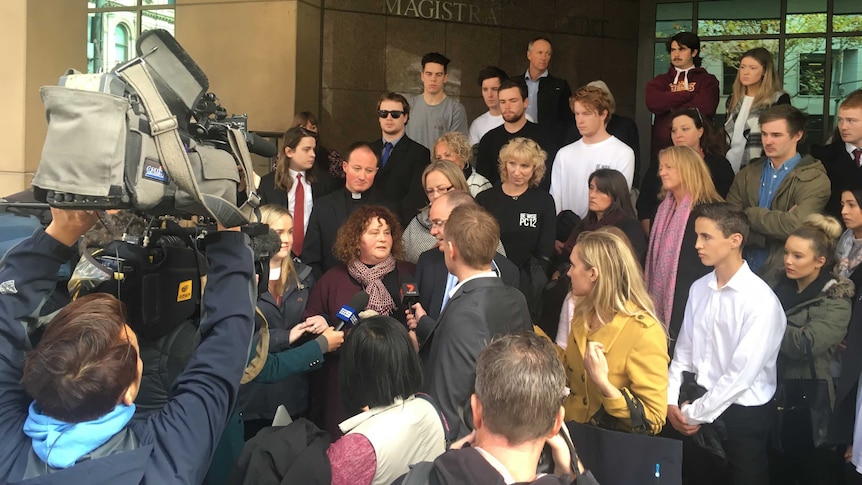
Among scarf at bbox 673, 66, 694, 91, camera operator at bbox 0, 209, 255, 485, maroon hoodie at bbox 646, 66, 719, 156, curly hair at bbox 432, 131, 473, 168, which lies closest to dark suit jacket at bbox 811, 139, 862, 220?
maroon hoodie at bbox 646, 66, 719, 156

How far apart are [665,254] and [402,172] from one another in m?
2.10

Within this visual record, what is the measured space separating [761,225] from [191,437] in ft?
13.6

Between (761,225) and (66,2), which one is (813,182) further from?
(66,2)

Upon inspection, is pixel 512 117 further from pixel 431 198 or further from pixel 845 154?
pixel 845 154

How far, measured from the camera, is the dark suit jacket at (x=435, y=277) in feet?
15.9

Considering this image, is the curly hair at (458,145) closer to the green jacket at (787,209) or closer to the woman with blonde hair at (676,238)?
the woman with blonde hair at (676,238)

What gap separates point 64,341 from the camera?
2326mm

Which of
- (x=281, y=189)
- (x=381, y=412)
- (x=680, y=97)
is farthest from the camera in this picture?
(x=680, y=97)

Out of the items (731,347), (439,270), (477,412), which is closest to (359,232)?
(439,270)

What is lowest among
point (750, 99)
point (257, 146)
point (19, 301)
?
point (19, 301)

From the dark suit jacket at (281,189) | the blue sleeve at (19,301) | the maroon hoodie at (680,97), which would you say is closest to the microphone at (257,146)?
the blue sleeve at (19,301)

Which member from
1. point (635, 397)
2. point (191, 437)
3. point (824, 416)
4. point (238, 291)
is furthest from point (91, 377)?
point (824, 416)

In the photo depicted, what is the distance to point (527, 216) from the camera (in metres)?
5.87

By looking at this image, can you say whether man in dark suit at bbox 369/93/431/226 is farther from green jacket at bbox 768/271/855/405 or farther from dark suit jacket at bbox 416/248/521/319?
green jacket at bbox 768/271/855/405
